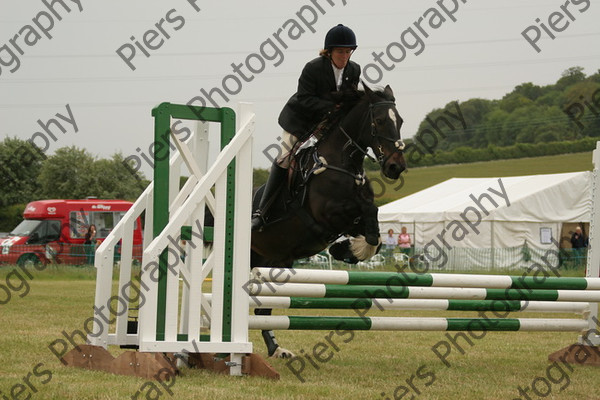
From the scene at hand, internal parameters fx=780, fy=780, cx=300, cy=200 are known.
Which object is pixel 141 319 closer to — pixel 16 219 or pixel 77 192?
pixel 16 219

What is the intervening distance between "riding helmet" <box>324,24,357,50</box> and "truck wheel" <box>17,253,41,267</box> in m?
14.9

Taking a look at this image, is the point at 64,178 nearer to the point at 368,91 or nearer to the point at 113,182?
the point at 113,182

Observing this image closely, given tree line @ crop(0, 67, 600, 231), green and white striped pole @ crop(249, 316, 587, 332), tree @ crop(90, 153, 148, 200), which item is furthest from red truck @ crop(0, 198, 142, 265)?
tree @ crop(90, 153, 148, 200)

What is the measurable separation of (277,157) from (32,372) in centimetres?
244

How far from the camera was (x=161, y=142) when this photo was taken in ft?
13.7

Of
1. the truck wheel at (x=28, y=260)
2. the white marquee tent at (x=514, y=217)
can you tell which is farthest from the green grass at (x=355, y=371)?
the white marquee tent at (x=514, y=217)

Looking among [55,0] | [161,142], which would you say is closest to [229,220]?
[161,142]

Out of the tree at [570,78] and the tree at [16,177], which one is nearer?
the tree at [16,177]

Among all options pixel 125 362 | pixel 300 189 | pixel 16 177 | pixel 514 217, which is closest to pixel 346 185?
pixel 300 189

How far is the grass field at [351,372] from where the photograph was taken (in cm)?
383

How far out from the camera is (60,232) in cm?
2078

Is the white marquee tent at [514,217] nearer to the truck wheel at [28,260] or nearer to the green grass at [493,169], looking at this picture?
the truck wheel at [28,260]

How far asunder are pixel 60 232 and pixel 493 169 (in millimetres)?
27772

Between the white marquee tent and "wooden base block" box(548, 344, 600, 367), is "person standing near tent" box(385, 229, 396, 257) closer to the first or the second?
the white marquee tent
